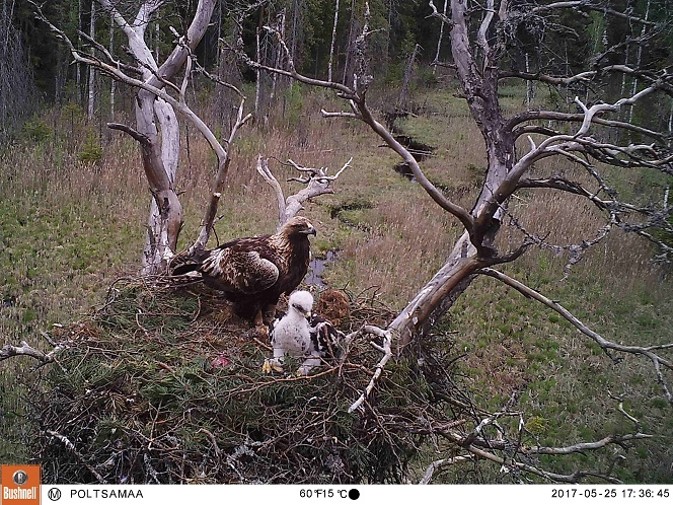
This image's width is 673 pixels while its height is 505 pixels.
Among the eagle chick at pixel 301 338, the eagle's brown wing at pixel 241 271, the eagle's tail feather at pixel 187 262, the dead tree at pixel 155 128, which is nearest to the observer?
the eagle chick at pixel 301 338

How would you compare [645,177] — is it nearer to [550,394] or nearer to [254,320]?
[550,394]

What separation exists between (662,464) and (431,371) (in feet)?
7.79

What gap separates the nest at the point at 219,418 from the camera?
7.58 feet

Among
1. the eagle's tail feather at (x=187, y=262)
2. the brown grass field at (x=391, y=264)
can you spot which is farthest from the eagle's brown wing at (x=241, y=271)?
the brown grass field at (x=391, y=264)

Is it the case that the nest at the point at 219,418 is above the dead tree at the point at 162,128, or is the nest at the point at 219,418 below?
below

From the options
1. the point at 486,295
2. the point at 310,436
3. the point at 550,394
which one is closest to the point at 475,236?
the point at 310,436

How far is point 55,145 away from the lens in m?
9.04

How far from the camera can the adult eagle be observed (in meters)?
3.12

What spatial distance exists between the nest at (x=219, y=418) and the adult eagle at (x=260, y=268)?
0.40 metres

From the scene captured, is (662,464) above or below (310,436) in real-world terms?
below
